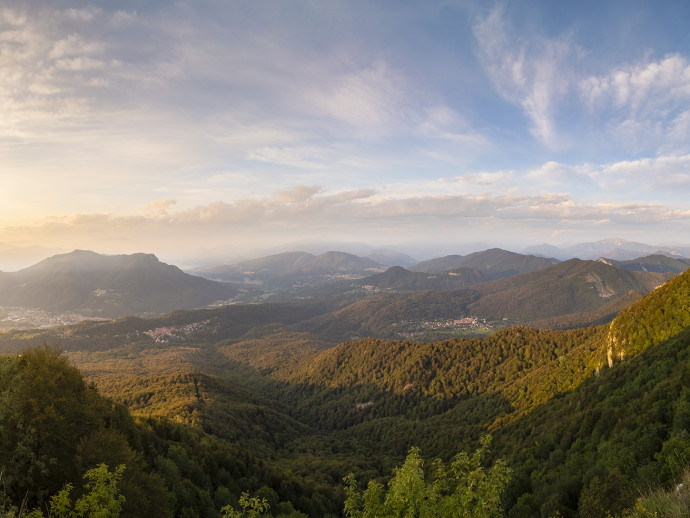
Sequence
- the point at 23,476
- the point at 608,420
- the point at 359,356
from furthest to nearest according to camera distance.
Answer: the point at 359,356 < the point at 608,420 < the point at 23,476

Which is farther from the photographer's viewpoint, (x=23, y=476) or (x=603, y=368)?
(x=603, y=368)

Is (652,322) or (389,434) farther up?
(652,322)

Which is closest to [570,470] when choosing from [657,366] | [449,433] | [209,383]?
[657,366]

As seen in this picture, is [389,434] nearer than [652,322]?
No

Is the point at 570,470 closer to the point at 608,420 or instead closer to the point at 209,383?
the point at 608,420

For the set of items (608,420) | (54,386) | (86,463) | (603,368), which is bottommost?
(603,368)

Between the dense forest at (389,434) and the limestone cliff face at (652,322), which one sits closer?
the dense forest at (389,434)

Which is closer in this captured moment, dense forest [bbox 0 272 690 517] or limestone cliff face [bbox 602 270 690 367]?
dense forest [bbox 0 272 690 517]

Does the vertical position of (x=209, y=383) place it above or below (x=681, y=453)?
below
